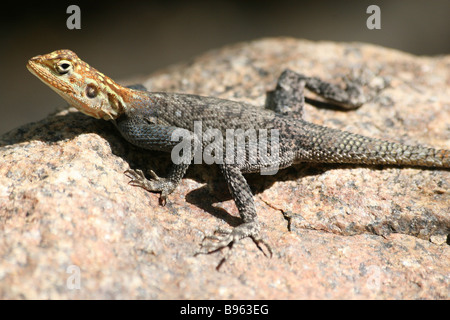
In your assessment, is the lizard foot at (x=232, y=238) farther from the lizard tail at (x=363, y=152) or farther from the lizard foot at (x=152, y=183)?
the lizard tail at (x=363, y=152)

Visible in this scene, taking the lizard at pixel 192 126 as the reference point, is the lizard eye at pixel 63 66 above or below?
above

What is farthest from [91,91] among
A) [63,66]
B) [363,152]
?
[363,152]

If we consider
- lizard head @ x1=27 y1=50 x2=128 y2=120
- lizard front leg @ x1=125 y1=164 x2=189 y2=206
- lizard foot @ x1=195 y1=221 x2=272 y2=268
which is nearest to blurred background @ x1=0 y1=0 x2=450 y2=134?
lizard head @ x1=27 y1=50 x2=128 y2=120

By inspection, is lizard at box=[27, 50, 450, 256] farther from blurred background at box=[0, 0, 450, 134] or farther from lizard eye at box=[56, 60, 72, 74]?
blurred background at box=[0, 0, 450, 134]

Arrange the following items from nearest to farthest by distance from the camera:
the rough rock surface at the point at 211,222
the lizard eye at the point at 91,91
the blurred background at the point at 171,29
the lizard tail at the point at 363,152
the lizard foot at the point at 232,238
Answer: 1. the rough rock surface at the point at 211,222
2. the lizard foot at the point at 232,238
3. the lizard eye at the point at 91,91
4. the lizard tail at the point at 363,152
5. the blurred background at the point at 171,29

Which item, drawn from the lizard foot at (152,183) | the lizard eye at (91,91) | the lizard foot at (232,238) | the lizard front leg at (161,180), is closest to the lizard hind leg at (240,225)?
the lizard foot at (232,238)

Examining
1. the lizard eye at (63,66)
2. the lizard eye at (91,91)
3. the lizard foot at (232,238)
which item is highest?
the lizard eye at (63,66)

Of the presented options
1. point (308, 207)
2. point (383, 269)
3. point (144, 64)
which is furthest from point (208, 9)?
point (383, 269)
